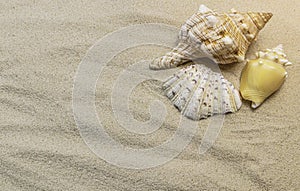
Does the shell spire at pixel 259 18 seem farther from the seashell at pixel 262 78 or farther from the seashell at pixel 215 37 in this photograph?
the seashell at pixel 262 78

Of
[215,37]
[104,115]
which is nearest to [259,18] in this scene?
[215,37]

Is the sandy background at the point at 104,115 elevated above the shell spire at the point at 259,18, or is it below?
below

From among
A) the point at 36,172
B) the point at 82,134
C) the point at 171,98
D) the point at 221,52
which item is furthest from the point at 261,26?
the point at 36,172

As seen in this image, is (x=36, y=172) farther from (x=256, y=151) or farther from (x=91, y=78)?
(x=256, y=151)

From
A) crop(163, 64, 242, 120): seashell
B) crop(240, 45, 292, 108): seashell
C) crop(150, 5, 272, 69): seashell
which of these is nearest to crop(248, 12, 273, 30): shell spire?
crop(150, 5, 272, 69): seashell

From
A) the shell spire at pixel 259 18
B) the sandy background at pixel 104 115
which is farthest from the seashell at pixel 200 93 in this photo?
the shell spire at pixel 259 18
